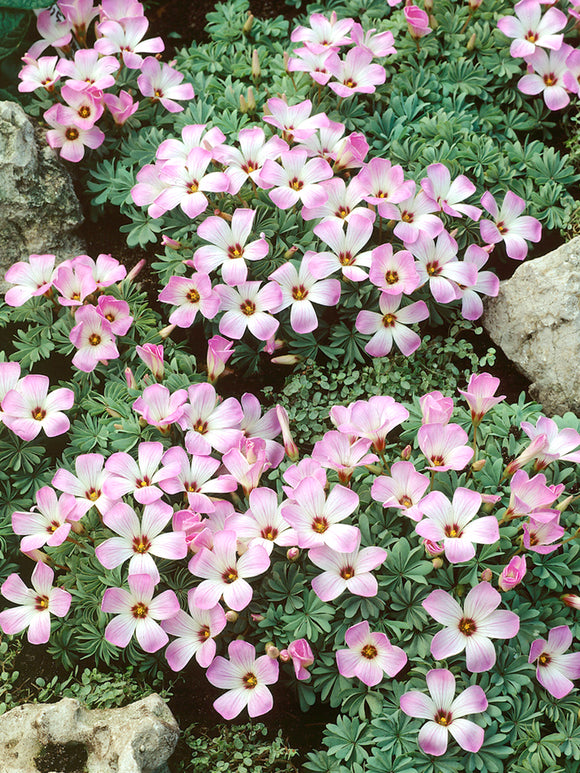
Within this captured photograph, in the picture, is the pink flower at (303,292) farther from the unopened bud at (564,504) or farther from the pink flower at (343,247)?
the unopened bud at (564,504)

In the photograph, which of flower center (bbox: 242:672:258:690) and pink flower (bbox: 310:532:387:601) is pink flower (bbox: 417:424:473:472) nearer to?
pink flower (bbox: 310:532:387:601)

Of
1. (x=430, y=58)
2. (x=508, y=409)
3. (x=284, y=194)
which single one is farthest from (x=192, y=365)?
(x=430, y=58)

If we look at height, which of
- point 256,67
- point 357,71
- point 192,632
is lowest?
point 192,632

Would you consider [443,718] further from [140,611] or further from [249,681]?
[140,611]

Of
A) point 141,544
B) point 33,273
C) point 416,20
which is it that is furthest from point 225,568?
point 416,20

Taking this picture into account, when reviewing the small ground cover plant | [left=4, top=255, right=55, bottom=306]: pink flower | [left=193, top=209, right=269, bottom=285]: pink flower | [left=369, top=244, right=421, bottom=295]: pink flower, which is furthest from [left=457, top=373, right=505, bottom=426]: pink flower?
[left=4, top=255, right=55, bottom=306]: pink flower

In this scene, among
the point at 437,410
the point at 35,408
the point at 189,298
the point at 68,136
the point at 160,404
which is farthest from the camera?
the point at 68,136

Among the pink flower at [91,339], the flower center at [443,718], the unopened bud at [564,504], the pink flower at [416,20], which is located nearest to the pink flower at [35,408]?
the pink flower at [91,339]
